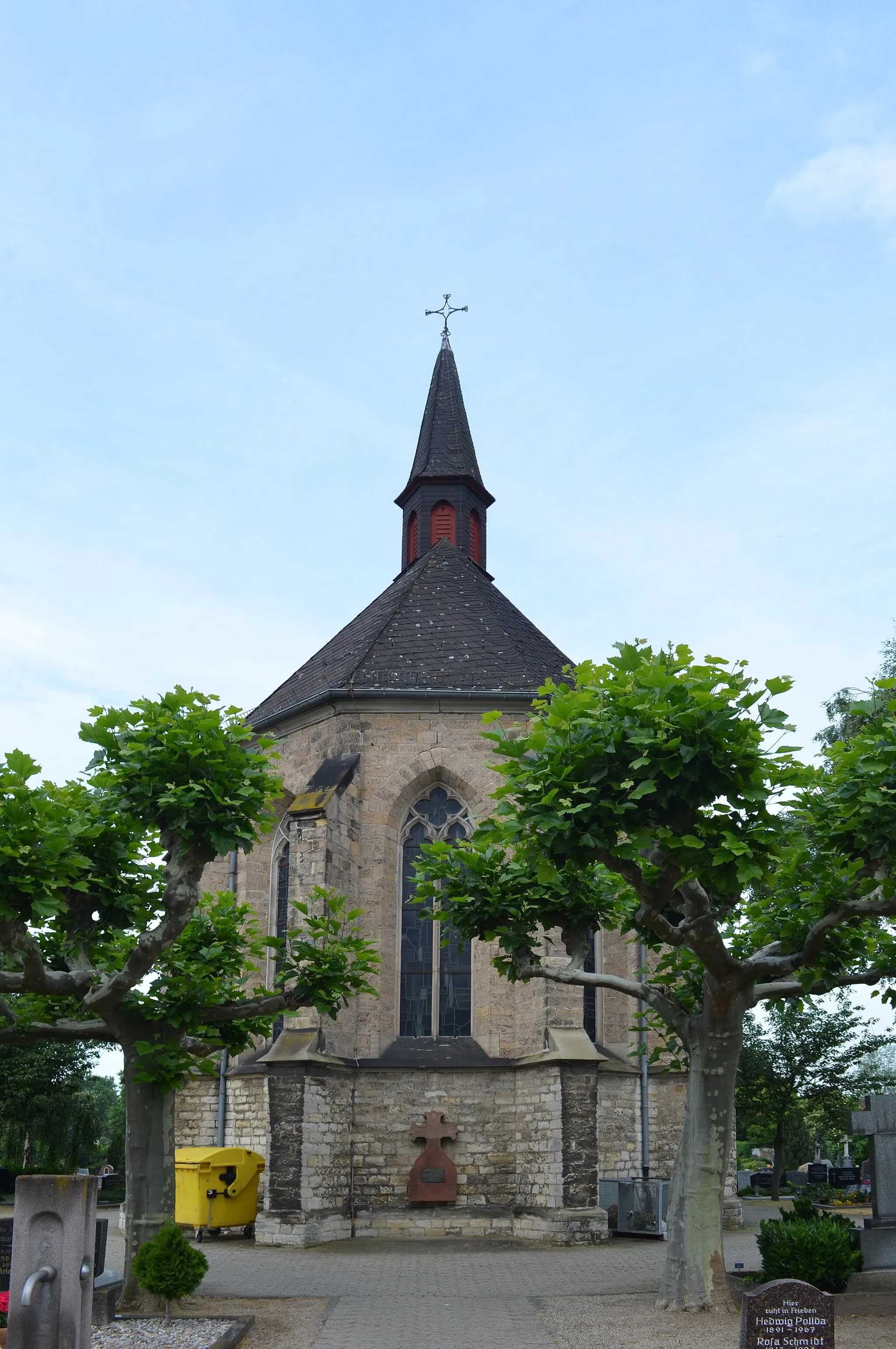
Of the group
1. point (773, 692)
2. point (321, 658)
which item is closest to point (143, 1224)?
point (773, 692)

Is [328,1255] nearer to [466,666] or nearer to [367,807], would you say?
[367,807]

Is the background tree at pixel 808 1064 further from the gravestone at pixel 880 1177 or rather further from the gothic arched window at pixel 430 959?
the gravestone at pixel 880 1177

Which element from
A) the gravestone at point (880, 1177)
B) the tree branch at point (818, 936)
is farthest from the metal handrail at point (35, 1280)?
the gravestone at point (880, 1177)

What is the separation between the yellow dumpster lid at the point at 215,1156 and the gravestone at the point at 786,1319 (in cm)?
1378

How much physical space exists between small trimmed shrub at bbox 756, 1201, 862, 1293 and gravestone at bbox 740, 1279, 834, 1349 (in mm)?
5356

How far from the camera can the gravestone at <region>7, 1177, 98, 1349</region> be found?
8.05 meters

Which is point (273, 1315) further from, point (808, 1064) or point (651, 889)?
point (808, 1064)

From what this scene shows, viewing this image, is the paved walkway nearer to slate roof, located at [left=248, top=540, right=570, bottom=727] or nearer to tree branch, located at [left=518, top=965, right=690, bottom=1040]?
tree branch, located at [left=518, top=965, right=690, bottom=1040]

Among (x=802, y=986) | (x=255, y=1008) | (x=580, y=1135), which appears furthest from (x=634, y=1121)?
(x=255, y=1008)

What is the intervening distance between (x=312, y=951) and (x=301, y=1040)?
19.8ft

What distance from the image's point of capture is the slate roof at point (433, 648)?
74.4 ft

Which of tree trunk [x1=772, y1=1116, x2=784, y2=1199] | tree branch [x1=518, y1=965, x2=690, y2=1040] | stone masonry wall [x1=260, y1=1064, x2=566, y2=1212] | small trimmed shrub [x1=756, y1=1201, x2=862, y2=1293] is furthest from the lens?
tree trunk [x1=772, y1=1116, x2=784, y2=1199]

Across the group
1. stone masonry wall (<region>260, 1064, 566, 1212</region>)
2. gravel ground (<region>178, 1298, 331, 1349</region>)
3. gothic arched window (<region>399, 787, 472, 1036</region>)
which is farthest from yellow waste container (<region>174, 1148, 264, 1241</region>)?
gravel ground (<region>178, 1298, 331, 1349</region>)

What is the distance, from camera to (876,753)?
34.6ft
